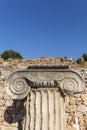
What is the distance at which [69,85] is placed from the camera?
4.99m

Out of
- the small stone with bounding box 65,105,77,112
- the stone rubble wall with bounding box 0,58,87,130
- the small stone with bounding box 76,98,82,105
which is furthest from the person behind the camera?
the small stone with bounding box 76,98,82,105

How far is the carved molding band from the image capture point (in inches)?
196

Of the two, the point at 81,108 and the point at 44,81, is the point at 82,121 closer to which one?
the point at 81,108

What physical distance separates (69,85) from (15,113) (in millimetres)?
3107

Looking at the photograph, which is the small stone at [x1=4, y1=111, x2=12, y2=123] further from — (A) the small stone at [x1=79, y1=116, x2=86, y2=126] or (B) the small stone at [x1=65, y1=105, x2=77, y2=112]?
(A) the small stone at [x1=79, y1=116, x2=86, y2=126]

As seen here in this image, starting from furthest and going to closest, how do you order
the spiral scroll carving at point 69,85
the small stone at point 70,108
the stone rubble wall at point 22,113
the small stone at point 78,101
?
the small stone at point 78,101
the small stone at point 70,108
the stone rubble wall at point 22,113
the spiral scroll carving at point 69,85

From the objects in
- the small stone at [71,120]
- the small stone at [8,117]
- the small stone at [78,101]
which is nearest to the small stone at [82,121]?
the small stone at [71,120]

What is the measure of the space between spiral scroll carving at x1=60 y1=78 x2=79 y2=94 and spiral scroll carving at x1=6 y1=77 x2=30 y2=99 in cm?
56

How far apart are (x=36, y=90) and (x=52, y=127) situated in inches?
25.5

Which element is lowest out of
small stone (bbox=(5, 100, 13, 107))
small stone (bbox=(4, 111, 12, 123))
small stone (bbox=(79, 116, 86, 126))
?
small stone (bbox=(79, 116, 86, 126))

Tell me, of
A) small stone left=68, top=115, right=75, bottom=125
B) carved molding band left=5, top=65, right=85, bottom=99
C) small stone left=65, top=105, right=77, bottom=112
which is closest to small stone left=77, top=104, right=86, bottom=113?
small stone left=65, top=105, right=77, bottom=112

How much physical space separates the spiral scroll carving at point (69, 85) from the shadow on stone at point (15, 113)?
2786 millimetres

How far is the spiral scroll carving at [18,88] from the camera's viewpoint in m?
5.00

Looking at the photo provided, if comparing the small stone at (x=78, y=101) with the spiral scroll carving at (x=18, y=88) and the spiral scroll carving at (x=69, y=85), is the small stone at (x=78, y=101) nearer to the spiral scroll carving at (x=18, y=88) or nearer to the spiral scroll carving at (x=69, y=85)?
the spiral scroll carving at (x=69, y=85)
